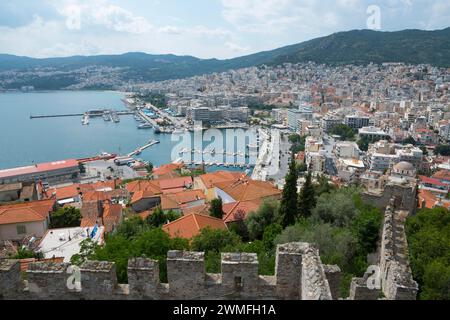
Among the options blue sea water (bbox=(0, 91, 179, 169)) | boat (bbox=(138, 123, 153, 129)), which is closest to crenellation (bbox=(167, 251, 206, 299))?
blue sea water (bbox=(0, 91, 179, 169))

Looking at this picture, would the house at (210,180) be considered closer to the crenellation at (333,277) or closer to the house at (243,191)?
the house at (243,191)

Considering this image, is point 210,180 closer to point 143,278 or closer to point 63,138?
point 143,278

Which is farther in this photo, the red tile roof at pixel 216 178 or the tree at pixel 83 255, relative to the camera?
the red tile roof at pixel 216 178

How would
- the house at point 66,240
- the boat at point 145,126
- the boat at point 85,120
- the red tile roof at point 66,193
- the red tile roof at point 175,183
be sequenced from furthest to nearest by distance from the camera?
the boat at point 85,120, the boat at point 145,126, the red tile roof at point 66,193, the red tile roof at point 175,183, the house at point 66,240

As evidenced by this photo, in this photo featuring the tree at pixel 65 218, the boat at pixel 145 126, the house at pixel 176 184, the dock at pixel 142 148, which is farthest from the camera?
the boat at pixel 145 126

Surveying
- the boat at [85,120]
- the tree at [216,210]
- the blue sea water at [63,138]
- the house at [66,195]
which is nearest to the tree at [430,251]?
the tree at [216,210]
